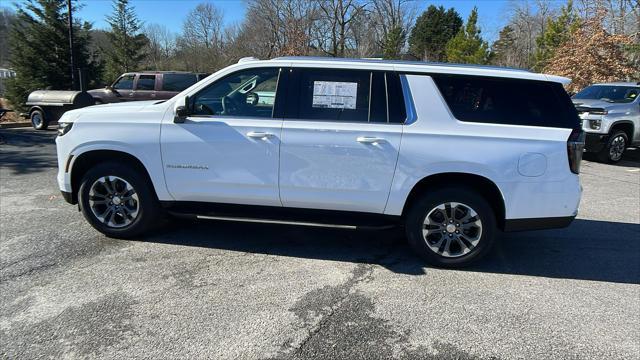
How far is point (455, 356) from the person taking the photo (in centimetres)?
294

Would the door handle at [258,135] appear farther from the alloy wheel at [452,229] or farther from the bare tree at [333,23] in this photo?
the bare tree at [333,23]

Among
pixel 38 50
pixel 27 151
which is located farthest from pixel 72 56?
pixel 27 151

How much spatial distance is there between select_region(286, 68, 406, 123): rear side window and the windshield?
34.1 feet

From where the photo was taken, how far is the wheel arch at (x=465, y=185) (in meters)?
4.17

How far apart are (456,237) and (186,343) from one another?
2574 millimetres

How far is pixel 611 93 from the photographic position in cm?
1220

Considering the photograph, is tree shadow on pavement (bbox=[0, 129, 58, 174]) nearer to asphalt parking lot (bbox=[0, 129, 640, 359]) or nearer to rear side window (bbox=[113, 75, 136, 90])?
rear side window (bbox=[113, 75, 136, 90])

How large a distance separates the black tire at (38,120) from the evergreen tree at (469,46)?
31080mm

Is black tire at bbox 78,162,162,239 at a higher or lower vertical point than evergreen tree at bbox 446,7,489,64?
lower

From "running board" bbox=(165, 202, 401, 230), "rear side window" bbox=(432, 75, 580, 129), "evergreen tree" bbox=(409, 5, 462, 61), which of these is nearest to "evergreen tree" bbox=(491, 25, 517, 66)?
"evergreen tree" bbox=(409, 5, 462, 61)

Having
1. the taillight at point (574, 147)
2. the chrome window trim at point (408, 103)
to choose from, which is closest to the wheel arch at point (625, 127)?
the taillight at point (574, 147)

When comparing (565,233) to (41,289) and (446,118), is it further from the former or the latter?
(41,289)

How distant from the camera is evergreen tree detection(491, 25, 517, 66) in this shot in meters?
44.2

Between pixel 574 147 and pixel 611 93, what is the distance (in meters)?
10.2
